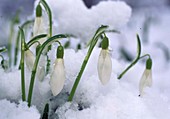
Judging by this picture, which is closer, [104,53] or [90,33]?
[104,53]

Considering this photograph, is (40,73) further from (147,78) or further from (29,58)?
(147,78)

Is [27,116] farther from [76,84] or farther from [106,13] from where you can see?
[106,13]

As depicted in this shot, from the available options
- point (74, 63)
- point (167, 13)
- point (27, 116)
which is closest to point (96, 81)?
point (74, 63)

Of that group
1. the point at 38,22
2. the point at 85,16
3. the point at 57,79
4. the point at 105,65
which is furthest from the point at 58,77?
the point at 85,16

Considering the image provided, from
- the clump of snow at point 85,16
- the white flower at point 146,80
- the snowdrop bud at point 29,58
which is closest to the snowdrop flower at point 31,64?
the snowdrop bud at point 29,58

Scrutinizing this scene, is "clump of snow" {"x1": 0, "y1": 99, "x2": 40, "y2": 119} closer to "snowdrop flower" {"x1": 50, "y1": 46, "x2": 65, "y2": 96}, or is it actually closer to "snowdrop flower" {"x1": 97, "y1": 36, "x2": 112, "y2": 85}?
"snowdrop flower" {"x1": 50, "y1": 46, "x2": 65, "y2": 96}

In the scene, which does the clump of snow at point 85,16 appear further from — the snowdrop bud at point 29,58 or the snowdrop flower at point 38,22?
the snowdrop bud at point 29,58
